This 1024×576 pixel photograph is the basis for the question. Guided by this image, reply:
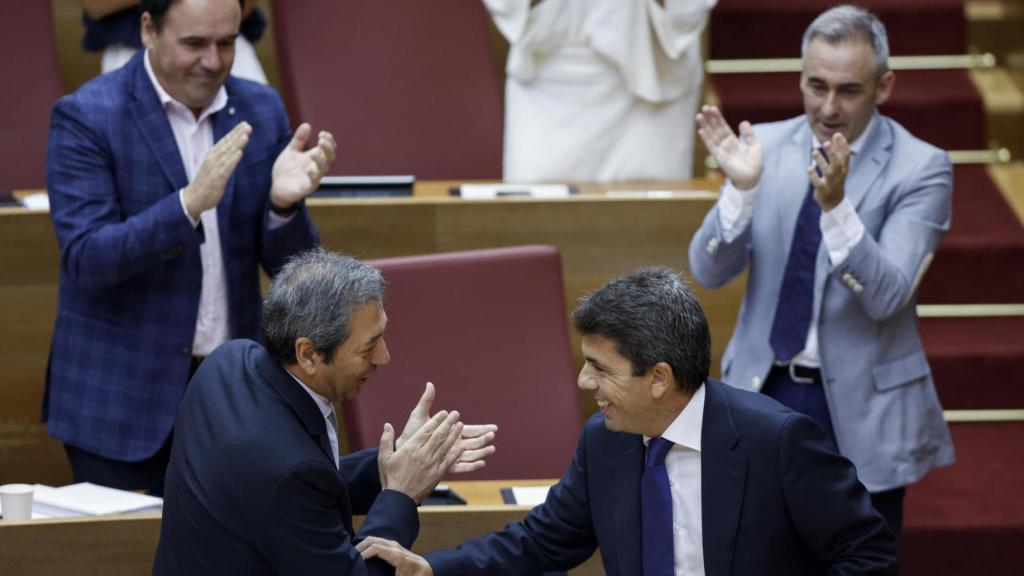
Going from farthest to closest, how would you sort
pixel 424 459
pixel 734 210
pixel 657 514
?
1. pixel 734 210
2. pixel 424 459
3. pixel 657 514

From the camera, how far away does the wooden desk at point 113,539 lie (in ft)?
9.18

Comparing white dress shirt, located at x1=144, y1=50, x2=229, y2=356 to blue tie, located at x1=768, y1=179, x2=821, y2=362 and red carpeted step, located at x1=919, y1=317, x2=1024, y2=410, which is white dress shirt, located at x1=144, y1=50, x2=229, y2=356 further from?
red carpeted step, located at x1=919, y1=317, x2=1024, y2=410

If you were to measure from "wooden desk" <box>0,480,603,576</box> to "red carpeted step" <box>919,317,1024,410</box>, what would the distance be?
6.80 feet

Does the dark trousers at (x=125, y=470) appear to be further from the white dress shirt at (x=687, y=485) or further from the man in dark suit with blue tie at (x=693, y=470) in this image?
the white dress shirt at (x=687, y=485)

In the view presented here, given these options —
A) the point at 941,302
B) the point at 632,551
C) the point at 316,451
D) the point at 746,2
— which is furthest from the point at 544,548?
the point at 746,2

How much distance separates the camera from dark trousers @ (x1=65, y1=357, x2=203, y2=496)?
324 cm

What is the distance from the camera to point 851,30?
10.5 ft

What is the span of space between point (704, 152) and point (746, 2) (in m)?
0.85

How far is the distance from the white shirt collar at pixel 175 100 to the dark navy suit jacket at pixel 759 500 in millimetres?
1163

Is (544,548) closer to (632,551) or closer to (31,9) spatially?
(632,551)

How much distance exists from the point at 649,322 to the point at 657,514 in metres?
0.30

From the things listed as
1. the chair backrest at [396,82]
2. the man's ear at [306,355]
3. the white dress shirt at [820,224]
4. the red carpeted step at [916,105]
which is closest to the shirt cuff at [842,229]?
the white dress shirt at [820,224]

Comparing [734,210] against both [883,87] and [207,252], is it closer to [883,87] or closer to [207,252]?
[883,87]

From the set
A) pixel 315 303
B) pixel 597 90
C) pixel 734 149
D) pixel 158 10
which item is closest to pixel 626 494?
pixel 315 303
